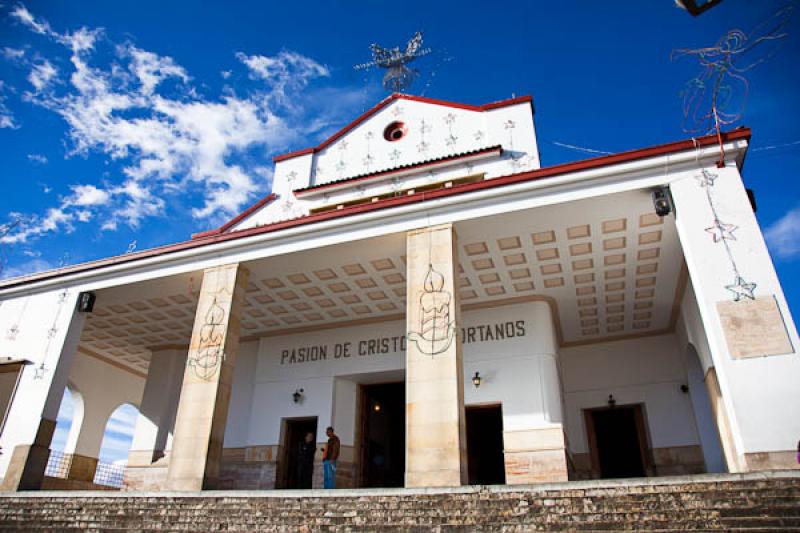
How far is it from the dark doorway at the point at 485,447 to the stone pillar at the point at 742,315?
7.06 metres

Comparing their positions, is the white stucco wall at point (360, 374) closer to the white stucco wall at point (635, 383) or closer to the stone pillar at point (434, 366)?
the white stucco wall at point (635, 383)

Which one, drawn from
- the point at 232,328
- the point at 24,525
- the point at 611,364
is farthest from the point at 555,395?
the point at 24,525

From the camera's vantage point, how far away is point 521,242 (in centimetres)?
1072

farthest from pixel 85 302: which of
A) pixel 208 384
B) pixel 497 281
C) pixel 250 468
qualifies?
pixel 497 281

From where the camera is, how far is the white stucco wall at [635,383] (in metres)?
13.2

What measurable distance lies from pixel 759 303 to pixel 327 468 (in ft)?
26.6

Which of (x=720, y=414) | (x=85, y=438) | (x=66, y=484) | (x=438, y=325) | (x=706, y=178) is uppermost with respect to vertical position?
(x=706, y=178)

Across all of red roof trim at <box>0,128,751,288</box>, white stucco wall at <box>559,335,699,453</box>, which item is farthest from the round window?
white stucco wall at <box>559,335,699,453</box>

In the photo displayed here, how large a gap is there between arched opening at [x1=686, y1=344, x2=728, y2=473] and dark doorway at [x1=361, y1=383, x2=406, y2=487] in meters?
7.10

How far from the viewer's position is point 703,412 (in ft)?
42.2

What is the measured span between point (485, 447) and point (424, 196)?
8190 mm

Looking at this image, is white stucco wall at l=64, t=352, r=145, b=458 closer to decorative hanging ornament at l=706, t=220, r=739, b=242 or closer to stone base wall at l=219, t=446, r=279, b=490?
stone base wall at l=219, t=446, r=279, b=490

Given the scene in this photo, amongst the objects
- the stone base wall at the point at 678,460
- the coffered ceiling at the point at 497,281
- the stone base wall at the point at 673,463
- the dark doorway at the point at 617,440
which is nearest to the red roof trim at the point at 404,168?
the coffered ceiling at the point at 497,281

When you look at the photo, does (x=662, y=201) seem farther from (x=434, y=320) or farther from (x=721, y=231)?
(x=434, y=320)
